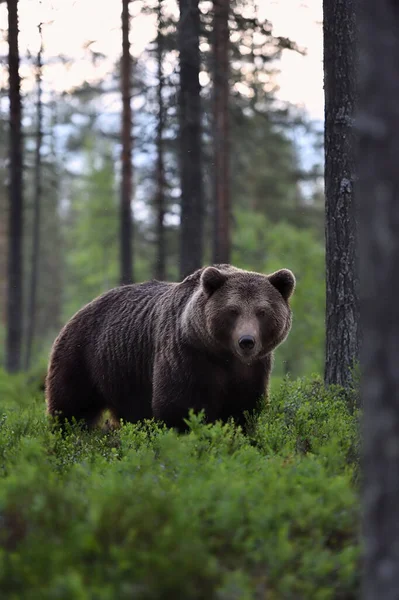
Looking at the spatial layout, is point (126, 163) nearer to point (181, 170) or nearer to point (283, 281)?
point (181, 170)

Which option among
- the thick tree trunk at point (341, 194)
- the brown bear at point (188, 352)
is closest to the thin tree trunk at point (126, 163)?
the brown bear at point (188, 352)

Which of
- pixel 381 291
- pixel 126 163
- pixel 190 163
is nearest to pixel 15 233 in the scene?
pixel 126 163

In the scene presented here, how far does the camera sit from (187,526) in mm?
4105

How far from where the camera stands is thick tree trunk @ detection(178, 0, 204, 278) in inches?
564

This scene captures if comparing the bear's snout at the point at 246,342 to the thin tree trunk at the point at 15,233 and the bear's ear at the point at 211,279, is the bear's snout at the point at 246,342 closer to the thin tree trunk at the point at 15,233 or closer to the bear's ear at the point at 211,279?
the bear's ear at the point at 211,279

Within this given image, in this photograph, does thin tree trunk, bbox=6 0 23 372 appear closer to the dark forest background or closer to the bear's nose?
the dark forest background

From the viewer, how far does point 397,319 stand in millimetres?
3234

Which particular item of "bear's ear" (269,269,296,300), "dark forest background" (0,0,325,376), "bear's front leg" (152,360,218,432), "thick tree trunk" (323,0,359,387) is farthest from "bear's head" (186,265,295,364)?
"dark forest background" (0,0,325,376)

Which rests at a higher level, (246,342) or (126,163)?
(126,163)

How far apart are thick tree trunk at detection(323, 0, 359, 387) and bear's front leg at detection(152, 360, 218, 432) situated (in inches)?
76.5

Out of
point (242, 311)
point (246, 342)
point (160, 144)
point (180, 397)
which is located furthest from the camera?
point (160, 144)

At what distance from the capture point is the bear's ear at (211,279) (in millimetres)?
7301

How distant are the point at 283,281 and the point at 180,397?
1.52 meters

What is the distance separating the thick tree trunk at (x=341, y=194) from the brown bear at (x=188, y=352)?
1189 mm
